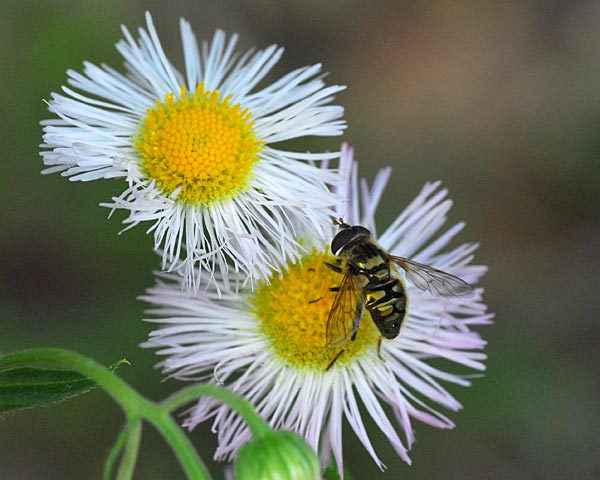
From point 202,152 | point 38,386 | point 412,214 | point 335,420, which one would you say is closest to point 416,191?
point 412,214

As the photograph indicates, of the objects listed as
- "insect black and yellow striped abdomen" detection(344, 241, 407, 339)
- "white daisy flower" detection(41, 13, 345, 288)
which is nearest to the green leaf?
"white daisy flower" detection(41, 13, 345, 288)

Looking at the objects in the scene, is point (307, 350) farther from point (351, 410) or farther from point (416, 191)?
point (416, 191)

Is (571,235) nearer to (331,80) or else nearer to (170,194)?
(331,80)

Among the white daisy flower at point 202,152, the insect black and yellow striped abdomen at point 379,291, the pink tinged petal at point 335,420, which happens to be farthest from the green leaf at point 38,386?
the insect black and yellow striped abdomen at point 379,291

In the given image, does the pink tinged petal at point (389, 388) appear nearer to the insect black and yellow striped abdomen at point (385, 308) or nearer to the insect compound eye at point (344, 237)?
the insect black and yellow striped abdomen at point (385, 308)

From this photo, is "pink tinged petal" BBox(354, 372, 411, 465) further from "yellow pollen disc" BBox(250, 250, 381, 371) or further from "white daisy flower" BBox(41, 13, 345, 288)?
"white daisy flower" BBox(41, 13, 345, 288)

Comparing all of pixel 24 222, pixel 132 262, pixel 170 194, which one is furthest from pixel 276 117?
pixel 24 222
